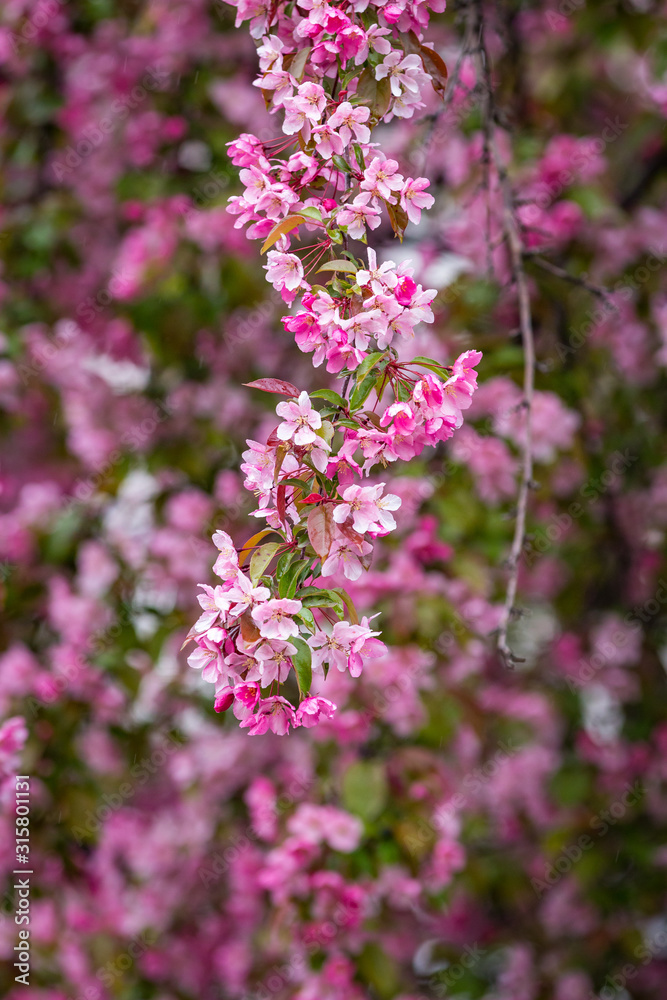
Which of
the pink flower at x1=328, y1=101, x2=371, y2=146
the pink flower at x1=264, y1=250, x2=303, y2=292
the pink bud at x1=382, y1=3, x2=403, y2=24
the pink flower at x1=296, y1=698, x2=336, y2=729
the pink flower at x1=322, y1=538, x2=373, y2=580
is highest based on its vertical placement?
the pink bud at x1=382, y1=3, x2=403, y2=24

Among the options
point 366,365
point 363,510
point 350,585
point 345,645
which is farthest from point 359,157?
point 350,585

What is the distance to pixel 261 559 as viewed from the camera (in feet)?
2.60

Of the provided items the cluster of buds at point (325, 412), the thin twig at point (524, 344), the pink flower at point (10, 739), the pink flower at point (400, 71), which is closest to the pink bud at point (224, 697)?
the cluster of buds at point (325, 412)

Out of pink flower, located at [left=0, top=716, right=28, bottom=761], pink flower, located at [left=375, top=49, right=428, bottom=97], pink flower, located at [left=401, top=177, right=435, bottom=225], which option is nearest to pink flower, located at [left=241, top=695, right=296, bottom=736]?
pink flower, located at [left=401, top=177, right=435, bottom=225]

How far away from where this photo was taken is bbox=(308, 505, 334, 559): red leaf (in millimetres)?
761

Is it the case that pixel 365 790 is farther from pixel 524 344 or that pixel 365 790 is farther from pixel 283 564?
pixel 283 564

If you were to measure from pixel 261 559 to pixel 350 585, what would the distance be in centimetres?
126

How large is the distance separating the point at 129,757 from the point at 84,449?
107cm

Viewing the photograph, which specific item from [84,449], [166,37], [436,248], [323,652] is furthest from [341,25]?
[84,449]

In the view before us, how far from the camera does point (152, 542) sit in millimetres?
2570

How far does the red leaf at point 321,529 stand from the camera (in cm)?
76

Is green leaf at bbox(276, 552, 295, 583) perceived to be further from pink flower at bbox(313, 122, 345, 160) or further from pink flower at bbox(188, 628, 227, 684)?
pink flower at bbox(313, 122, 345, 160)

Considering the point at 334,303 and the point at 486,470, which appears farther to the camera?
the point at 486,470

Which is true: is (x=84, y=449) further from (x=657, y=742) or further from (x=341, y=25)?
(x=341, y=25)
